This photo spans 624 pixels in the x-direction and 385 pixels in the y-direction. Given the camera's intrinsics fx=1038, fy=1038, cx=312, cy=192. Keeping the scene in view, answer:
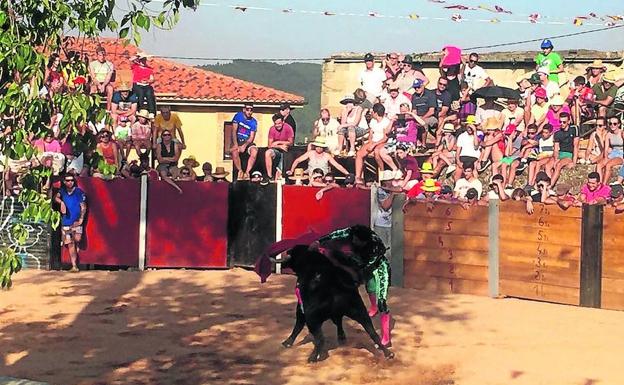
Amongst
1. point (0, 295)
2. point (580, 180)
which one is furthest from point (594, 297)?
point (0, 295)

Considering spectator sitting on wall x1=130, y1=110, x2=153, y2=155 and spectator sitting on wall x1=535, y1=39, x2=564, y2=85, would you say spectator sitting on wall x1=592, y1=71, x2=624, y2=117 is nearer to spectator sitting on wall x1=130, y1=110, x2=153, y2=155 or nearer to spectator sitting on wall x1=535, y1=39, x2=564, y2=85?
spectator sitting on wall x1=535, y1=39, x2=564, y2=85

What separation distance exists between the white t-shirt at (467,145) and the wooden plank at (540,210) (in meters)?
2.69

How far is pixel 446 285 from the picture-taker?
43.9 feet

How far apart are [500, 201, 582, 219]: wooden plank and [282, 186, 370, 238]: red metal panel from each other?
7.21 ft

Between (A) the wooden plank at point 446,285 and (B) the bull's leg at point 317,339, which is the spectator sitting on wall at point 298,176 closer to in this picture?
(A) the wooden plank at point 446,285

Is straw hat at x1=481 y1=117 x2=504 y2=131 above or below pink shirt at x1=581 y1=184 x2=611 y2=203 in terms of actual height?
above

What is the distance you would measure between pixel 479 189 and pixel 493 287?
5.28 feet

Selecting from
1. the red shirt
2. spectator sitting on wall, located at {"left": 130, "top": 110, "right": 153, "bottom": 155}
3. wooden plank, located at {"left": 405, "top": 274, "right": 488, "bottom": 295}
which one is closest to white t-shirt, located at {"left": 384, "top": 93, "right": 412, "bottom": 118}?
wooden plank, located at {"left": 405, "top": 274, "right": 488, "bottom": 295}

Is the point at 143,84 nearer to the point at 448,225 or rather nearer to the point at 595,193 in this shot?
the point at 448,225

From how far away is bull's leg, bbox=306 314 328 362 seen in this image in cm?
884

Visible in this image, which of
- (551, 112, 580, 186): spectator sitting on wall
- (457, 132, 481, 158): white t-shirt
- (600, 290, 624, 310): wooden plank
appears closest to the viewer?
(600, 290, 624, 310): wooden plank

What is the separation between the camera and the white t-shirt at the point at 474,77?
17.5 meters

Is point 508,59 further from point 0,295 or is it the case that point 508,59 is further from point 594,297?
point 0,295

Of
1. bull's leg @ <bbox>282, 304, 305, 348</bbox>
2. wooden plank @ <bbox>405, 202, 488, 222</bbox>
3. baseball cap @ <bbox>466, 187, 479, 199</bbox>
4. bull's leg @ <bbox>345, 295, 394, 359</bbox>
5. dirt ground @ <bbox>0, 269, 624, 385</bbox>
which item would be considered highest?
baseball cap @ <bbox>466, 187, 479, 199</bbox>
